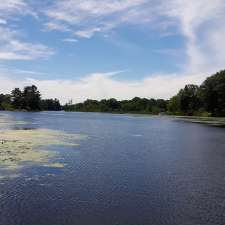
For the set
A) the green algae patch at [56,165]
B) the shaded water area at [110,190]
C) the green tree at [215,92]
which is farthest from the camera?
the green tree at [215,92]

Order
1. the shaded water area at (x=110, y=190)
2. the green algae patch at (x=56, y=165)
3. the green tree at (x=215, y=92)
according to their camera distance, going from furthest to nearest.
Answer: the green tree at (x=215, y=92) → the green algae patch at (x=56, y=165) → the shaded water area at (x=110, y=190)

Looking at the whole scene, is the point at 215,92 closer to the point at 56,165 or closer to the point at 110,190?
the point at 56,165

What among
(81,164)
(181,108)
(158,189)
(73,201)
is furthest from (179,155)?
(181,108)

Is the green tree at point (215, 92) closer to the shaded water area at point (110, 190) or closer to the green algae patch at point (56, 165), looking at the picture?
the shaded water area at point (110, 190)

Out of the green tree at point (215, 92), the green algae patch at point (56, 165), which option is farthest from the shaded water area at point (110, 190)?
the green tree at point (215, 92)

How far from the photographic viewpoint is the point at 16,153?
28.6 m

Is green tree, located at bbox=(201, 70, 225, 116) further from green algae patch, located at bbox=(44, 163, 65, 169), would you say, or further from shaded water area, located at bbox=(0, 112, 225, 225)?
green algae patch, located at bbox=(44, 163, 65, 169)

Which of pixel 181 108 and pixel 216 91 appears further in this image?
pixel 181 108

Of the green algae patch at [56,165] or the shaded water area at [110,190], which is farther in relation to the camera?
the green algae patch at [56,165]

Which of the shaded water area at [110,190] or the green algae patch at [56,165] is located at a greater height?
the green algae patch at [56,165]

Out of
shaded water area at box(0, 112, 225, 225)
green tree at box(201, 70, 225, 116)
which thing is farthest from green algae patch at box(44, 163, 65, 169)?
green tree at box(201, 70, 225, 116)

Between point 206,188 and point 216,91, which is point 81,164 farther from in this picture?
point 216,91

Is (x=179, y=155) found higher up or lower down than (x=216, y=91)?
lower down

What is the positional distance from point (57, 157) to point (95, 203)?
12.7 meters
